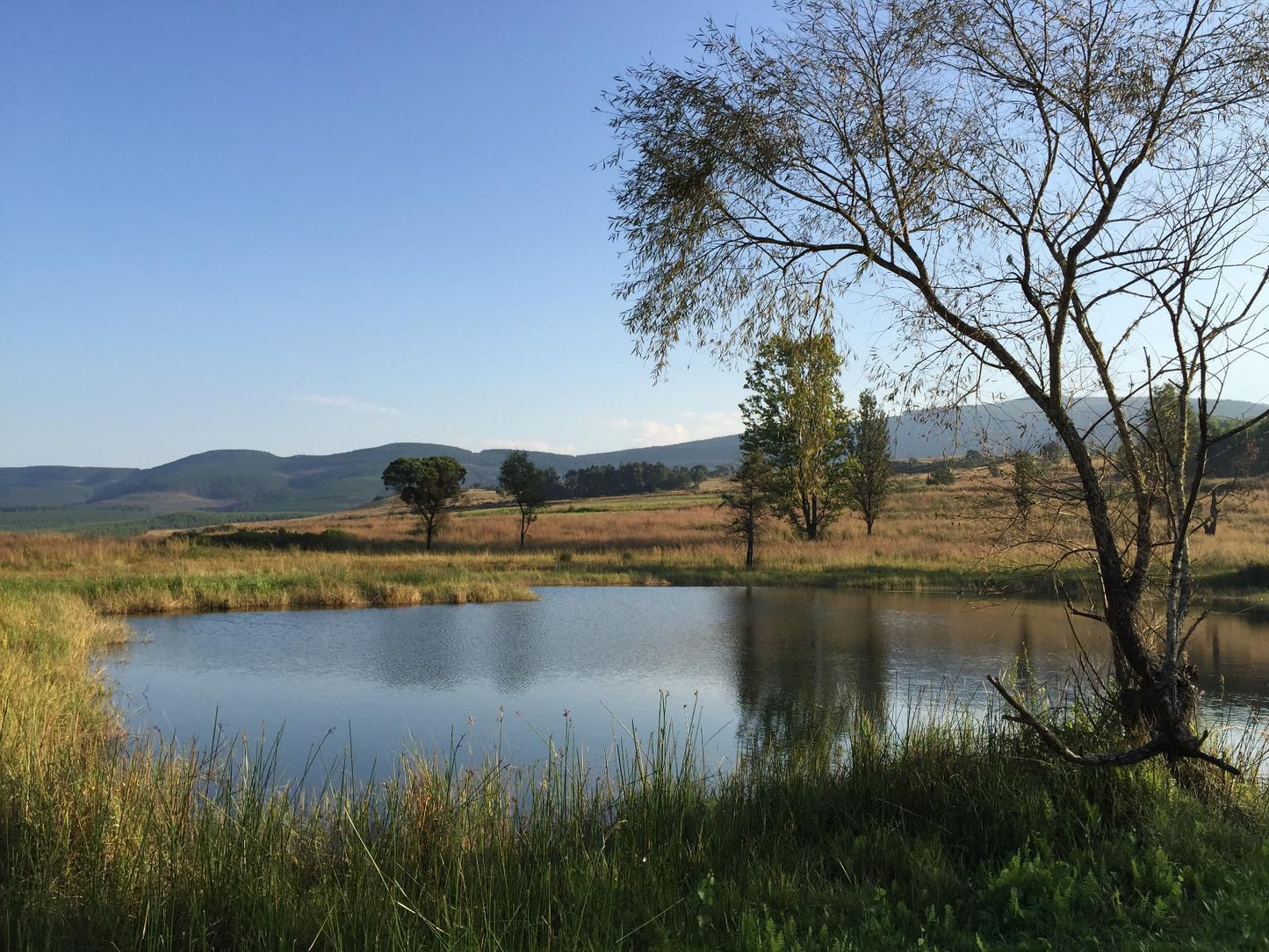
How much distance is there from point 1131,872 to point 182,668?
1495 cm

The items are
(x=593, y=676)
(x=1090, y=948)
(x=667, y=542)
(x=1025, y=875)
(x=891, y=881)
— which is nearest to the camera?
(x=1090, y=948)

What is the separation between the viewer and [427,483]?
4462 cm

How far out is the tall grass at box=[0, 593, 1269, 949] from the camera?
4109 millimetres

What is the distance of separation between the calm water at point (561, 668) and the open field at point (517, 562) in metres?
2.16

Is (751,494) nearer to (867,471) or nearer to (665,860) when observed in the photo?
(867,471)

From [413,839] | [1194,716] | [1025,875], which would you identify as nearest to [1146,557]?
[1194,716]

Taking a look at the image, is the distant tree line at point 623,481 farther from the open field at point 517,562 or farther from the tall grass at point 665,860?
the tall grass at point 665,860

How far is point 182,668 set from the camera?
593 inches

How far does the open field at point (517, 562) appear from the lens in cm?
2461

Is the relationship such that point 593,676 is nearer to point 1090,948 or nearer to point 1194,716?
point 1194,716

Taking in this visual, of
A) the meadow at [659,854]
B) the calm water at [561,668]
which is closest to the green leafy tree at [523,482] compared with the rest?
the calm water at [561,668]

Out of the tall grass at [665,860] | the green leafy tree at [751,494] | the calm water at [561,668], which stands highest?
the green leafy tree at [751,494]

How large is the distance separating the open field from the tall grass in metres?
3.69

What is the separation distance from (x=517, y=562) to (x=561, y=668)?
880 inches
